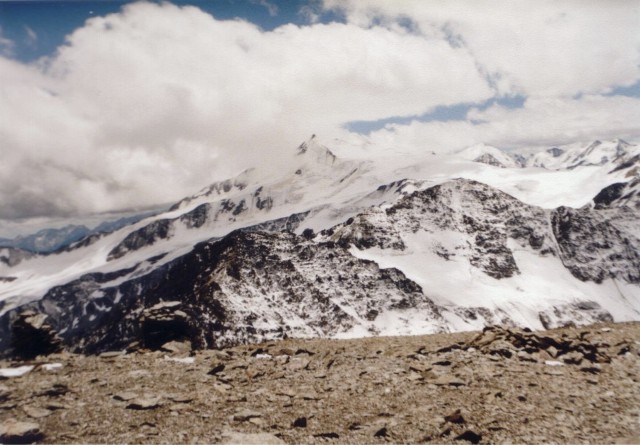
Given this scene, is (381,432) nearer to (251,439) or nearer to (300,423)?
(300,423)

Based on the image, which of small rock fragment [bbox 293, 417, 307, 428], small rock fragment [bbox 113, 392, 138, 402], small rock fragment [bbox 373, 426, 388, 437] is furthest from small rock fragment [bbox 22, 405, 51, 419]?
small rock fragment [bbox 373, 426, 388, 437]

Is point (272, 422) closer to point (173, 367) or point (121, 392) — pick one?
point (121, 392)

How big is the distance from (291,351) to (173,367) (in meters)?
5.36

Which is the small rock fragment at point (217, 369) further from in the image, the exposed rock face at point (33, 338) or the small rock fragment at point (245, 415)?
the exposed rock face at point (33, 338)

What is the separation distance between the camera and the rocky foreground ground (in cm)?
1170

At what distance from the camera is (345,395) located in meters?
14.4

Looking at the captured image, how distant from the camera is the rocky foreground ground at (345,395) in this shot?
11703 mm

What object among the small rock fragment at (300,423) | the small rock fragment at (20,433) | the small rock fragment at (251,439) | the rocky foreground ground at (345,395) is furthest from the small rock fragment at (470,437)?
the small rock fragment at (20,433)

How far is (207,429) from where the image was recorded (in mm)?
11883

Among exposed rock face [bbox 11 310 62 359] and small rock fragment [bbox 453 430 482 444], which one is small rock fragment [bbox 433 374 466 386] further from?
exposed rock face [bbox 11 310 62 359]

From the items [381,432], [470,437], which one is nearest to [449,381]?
[470,437]

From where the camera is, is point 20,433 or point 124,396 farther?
point 124,396

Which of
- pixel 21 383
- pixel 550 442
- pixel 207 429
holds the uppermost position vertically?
pixel 21 383

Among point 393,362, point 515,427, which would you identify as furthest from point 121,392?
point 515,427
